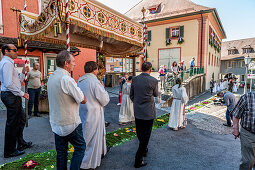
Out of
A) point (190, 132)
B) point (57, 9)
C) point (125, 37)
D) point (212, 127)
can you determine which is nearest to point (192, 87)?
point (212, 127)

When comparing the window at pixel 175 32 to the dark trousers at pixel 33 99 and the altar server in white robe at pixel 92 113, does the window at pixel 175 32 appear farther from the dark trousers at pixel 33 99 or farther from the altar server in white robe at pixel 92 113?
the altar server in white robe at pixel 92 113

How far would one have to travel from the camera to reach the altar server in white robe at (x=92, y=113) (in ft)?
9.46

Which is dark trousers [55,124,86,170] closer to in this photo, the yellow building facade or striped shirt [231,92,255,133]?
striped shirt [231,92,255,133]

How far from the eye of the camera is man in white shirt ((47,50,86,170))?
7.00ft

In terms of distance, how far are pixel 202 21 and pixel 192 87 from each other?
8.53 m

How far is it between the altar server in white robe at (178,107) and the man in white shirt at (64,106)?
376 centimetres

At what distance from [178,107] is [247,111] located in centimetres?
321

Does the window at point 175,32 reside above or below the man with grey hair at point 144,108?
above

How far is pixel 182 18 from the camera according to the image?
19.3 metres

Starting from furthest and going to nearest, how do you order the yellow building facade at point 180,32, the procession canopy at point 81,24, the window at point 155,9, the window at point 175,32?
the window at point 155,9, the window at point 175,32, the yellow building facade at point 180,32, the procession canopy at point 81,24

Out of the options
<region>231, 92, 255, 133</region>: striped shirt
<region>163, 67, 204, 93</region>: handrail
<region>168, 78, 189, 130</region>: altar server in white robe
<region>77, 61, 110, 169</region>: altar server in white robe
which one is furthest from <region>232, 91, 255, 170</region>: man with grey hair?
<region>163, 67, 204, 93</region>: handrail

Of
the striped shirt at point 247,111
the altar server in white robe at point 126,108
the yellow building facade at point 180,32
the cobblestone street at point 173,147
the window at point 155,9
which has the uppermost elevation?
the window at point 155,9

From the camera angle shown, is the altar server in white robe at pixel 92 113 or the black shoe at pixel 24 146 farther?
the black shoe at pixel 24 146

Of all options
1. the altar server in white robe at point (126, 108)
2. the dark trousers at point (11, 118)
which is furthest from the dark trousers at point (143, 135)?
the altar server in white robe at point (126, 108)
